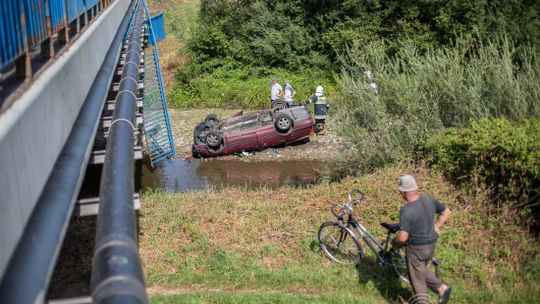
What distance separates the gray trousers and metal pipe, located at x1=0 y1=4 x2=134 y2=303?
3.89 m

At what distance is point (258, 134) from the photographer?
63.6 feet

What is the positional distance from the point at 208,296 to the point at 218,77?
21.7m

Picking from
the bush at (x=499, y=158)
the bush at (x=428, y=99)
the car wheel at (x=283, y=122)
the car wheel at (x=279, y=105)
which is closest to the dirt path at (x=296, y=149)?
the car wheel at (x=283, y=122)

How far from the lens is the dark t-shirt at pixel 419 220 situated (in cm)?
698

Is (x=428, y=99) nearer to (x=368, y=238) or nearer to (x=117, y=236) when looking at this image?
(x=368, y=238)

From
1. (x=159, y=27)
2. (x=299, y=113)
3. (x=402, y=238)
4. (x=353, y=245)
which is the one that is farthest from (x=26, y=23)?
(x=159, y=27)

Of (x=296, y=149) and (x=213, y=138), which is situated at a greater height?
(x=213, y=138)

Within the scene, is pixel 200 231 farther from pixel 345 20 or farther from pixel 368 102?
pixel 345 20

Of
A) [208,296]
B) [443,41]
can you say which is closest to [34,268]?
[208,296]

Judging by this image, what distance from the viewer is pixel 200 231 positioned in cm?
1027

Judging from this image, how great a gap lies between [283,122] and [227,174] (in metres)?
2.46

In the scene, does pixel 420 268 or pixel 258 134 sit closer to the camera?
pixel 420 268

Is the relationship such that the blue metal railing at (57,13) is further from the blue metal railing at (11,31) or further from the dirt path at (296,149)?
the dirt path at (296,149)

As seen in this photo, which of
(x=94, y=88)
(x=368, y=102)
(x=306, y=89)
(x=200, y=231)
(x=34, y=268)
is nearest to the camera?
(x=34, y=268)
